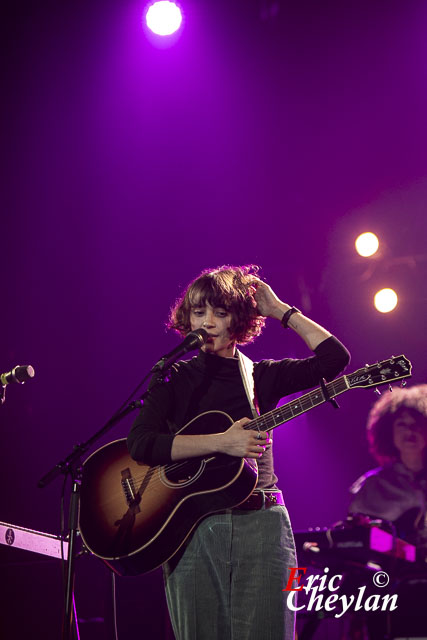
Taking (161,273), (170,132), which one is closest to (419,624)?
(161,273)

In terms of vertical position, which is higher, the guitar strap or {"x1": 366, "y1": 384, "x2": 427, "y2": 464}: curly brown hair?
{"x1": 366, "y1": 384, "x2": 427, "y2": 464}: curly brown hair

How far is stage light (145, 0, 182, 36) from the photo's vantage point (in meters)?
5.58

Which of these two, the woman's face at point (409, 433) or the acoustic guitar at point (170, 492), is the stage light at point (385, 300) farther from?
the acoustic guitar at point (170, 492)

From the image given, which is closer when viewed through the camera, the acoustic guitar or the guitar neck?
the acoustic guitar

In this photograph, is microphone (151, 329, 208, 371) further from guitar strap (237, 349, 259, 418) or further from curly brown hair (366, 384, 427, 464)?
curly brown hair (366, 384, 427, 464)

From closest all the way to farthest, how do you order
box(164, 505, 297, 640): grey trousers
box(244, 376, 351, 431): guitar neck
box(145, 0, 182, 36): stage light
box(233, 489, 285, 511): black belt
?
1. box(164, 505, 297, 640): grey trousers
2. box(233, 489, 285, 511): black belt
3. box(244, 376, 351, 431): guitar neck
4. box(145, 0, 182, 36): stage light

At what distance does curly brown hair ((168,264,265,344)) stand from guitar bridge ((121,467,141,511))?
0.72m

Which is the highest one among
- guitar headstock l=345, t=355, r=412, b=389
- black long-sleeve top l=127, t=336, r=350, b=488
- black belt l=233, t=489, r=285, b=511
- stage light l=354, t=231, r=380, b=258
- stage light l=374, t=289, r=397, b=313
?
stage light l=354, t=231, r=380, b=258

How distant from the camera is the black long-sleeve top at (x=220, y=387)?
2.69 metres

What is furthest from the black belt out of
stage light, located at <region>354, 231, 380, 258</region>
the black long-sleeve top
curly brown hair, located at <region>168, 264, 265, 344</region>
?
stage light, located at <region>354, 231, 380, 258</region>

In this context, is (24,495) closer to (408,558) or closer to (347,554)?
(347,554)

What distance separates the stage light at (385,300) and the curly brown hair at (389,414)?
98 cm

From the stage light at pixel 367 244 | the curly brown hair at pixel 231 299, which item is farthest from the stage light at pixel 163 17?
the curly brown hair at pixel 231 299

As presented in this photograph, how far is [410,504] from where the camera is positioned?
4.16m
